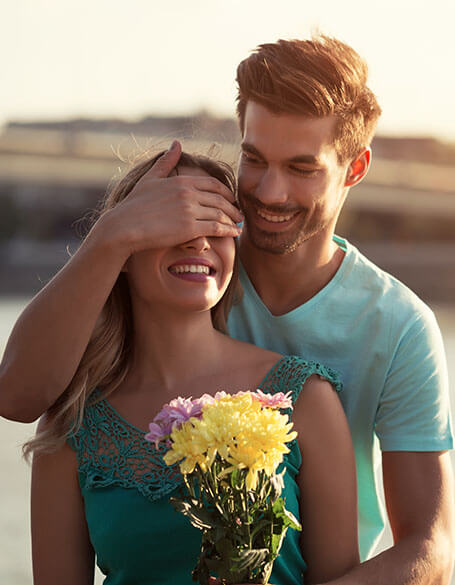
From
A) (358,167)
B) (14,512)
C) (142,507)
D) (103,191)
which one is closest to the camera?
(142,507)

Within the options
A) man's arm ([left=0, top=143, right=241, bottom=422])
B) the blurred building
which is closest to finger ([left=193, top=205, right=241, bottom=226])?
man's arm ([left=0, top=143, right=241, bottom=422])

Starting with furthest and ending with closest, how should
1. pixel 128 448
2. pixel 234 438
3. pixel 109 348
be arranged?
pixel 109 348 → pixel 128 448 → pixel 234 438

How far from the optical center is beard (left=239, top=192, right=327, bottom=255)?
2682 millimetres

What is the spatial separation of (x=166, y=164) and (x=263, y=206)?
0.33m

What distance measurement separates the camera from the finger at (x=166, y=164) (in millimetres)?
2463

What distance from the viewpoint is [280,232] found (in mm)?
2707

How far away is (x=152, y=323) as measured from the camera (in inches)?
99.9

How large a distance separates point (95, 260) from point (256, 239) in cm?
56

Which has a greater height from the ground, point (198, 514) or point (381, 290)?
point (381, 290)

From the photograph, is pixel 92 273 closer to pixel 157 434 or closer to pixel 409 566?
pixel 157 434

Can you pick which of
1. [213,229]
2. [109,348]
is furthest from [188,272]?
[109,348]

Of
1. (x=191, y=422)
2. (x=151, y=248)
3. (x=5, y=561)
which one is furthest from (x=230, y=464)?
(x=5, y=561)

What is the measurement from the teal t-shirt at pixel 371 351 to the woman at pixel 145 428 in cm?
27

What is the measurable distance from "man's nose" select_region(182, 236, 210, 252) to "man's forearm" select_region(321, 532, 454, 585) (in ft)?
2.77
